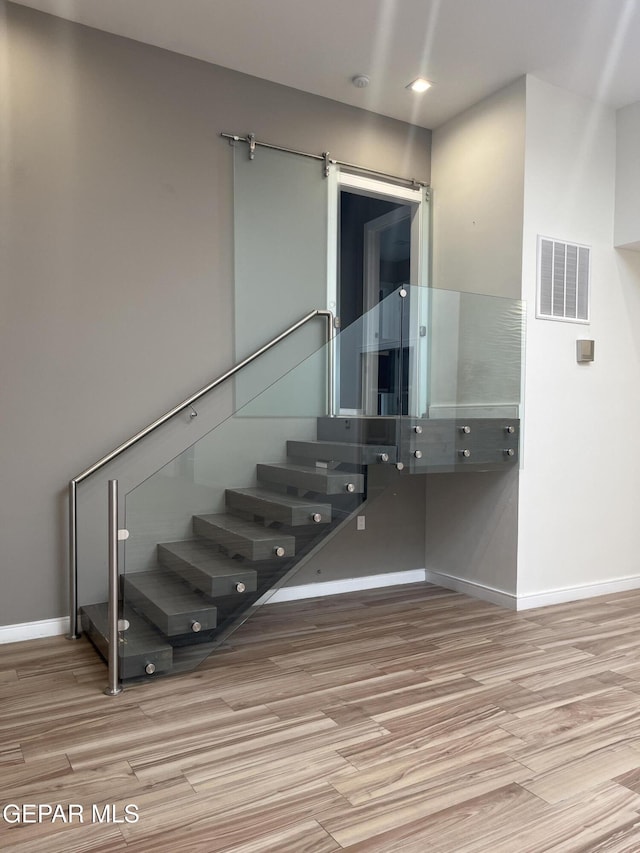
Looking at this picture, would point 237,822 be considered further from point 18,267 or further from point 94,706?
point 18,267

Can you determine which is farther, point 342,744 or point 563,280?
point 563,280

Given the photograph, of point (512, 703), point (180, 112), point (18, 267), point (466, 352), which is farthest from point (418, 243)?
point (512, 703)

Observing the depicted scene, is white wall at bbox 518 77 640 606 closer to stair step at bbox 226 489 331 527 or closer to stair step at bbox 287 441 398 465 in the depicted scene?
stair step at bbox 287 441 398 465

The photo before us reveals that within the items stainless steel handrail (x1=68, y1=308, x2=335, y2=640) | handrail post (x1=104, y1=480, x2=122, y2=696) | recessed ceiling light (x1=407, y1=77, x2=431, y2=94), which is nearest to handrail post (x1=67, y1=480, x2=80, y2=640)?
stainless steel handrail (x1=68, y1=308, x2=335, y2=640)

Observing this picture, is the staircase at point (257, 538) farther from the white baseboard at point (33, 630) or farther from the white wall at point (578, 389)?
the white wall at point (578, 389)

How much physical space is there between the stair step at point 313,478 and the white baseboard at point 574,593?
1.57 metres

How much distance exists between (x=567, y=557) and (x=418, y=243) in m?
2.62

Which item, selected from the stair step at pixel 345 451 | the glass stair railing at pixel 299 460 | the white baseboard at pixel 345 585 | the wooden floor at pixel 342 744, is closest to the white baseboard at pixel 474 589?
the white baseboard at pixel 345 585

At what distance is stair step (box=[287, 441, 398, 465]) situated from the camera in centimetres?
359

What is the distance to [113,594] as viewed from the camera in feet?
9.59

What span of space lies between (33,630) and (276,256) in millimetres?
2789

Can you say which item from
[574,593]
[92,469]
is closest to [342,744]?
[92,469]

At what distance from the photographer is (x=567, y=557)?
4.51 meters

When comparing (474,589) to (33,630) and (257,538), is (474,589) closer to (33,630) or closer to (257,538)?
(257,538)
